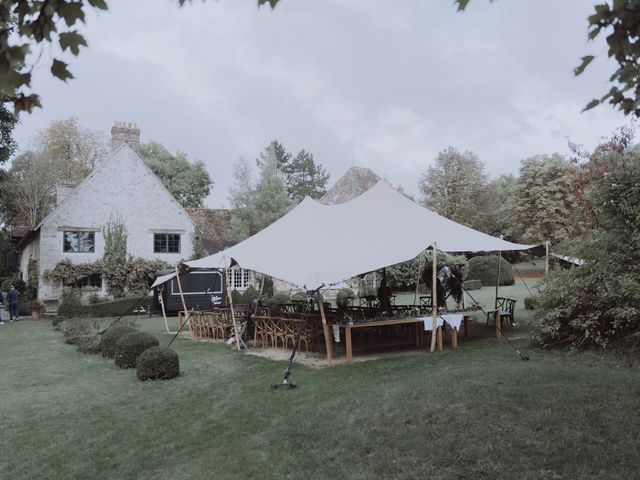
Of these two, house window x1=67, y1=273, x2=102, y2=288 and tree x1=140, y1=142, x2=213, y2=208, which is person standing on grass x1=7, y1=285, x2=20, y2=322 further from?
tree x1=140, y1=142, x2=213, y2=208

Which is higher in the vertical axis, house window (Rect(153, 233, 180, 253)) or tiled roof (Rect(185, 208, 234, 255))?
tiled roof (Rect(185, 208, 234, 255))

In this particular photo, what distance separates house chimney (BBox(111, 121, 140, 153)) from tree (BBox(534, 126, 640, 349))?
23.0 m

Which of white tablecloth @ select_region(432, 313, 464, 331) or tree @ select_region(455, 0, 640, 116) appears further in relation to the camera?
white tablecloth @ select_region(432, 313, 464, 331)

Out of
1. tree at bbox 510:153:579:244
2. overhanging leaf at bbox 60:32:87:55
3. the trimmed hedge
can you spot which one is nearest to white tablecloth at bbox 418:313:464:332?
overhanging leaf at bbox 60:32:87:55

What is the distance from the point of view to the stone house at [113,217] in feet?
77.8

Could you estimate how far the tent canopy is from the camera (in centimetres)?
995

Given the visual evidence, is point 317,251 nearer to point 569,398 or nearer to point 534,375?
point 534,375

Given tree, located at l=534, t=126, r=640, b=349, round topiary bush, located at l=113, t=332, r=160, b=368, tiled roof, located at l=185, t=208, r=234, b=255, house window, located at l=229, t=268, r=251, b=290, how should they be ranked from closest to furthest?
tree, located at l=534, t=126, r=640, b=349
round topiary bush, located at l=113, t=332, r=160, b=368
house window, located at l=229, t=268, r=251, b=290
tiled roof, located at l=185, t=208, r=234, b=255

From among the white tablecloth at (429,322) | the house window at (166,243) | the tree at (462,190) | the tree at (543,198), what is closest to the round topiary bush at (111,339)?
the white tablecloth at (429,322)

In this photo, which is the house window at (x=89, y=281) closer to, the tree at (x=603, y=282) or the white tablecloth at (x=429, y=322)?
the white tablecloth at (x=429, y=322)

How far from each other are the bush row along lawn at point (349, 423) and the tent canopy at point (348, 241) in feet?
6.42

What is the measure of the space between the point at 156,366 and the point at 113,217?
58.6 feet

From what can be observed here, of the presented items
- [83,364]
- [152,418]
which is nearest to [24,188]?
[83,364]

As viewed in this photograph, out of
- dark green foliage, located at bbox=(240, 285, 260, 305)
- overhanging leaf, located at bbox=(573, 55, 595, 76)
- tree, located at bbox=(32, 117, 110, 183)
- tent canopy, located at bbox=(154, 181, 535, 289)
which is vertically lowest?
dark green foliage, located at bbox=(240, 285, 260, 305)
